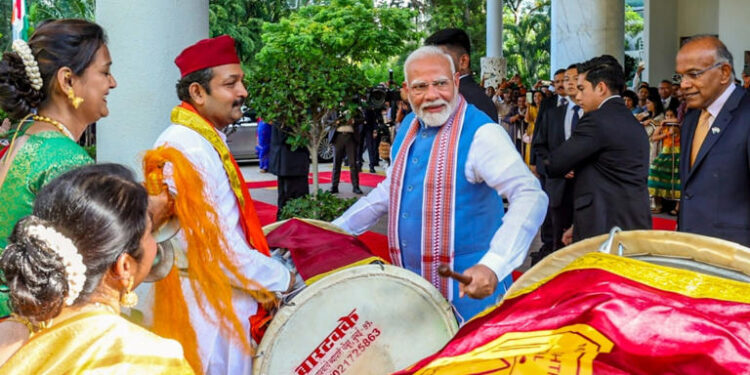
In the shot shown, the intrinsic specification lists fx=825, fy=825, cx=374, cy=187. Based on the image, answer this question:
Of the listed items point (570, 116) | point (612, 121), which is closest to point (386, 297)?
point (612, 121)

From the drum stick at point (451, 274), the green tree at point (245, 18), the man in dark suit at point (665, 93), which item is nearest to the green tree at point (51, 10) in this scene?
the green tree at point (245, 18)

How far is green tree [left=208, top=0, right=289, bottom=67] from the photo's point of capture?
30875 millimetres

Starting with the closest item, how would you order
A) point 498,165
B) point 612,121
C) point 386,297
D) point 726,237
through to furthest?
point 386,297, point 498,165, point 726,237, point 612,121

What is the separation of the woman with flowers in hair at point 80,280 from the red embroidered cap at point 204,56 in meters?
1.31

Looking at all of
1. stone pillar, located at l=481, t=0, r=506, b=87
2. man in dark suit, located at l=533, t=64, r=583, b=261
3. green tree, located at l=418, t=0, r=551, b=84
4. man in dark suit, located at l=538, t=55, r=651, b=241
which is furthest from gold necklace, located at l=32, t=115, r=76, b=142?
green tree, located at l=418, t=0, r=551, b=84

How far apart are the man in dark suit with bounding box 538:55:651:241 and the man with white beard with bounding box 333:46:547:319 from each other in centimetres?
141

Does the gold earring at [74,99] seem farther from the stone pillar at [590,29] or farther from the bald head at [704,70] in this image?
the stone pillar at [590,29]

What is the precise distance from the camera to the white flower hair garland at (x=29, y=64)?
2.40 m

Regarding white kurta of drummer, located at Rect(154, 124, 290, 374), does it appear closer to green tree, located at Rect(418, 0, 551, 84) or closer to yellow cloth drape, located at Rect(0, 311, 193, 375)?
yellow cloth drape, located at Rect(0, 311, 193, 375)

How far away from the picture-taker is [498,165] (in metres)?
3.02

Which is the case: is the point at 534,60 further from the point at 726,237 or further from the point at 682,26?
the point at 726,237

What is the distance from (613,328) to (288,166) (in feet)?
25.0

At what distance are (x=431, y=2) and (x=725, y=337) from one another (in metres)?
33.1

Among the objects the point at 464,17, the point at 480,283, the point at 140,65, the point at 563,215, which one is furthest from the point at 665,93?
the point at 464,17
